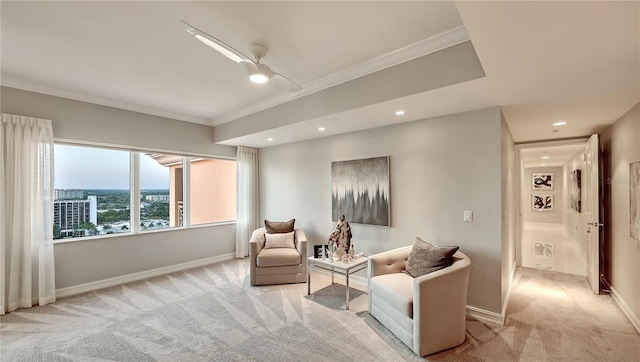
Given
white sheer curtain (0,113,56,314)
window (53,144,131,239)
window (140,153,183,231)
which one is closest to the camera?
white sheer curtain (0,113,56,314)

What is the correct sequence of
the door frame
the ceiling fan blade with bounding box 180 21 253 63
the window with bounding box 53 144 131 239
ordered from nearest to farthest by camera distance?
the ceiling fan blade with bounding box 180 21 253 63 → the window with bounding box 53 144 131 239 → the door frame

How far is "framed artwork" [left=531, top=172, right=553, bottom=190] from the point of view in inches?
373

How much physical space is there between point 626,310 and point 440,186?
237 cm

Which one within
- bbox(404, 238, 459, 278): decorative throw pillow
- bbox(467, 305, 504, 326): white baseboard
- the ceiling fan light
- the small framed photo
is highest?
the ceiling fan light

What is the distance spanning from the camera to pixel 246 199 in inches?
219

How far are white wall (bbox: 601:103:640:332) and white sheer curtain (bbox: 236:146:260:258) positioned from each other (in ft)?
17.9

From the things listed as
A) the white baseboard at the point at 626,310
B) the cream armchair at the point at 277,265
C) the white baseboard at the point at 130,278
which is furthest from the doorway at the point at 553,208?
the white baseboard at the point at 130,278

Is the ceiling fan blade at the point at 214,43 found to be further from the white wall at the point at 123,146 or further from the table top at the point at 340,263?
the white wall at the point at 123,146

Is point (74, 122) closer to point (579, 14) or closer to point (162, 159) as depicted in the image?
point (162, 159)

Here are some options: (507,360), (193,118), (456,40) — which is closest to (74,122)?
(193,118)

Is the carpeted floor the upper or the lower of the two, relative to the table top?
lower

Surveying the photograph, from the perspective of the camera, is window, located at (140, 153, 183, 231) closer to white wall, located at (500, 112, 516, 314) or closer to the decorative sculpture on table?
the decorative sculpture on table

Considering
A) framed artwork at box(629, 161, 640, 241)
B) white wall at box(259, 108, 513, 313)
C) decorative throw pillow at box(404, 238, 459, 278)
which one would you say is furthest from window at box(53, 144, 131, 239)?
framed artwork at box(629, 161, 640, 241)

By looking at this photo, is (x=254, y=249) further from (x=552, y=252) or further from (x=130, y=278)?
(x=552, y=252)
